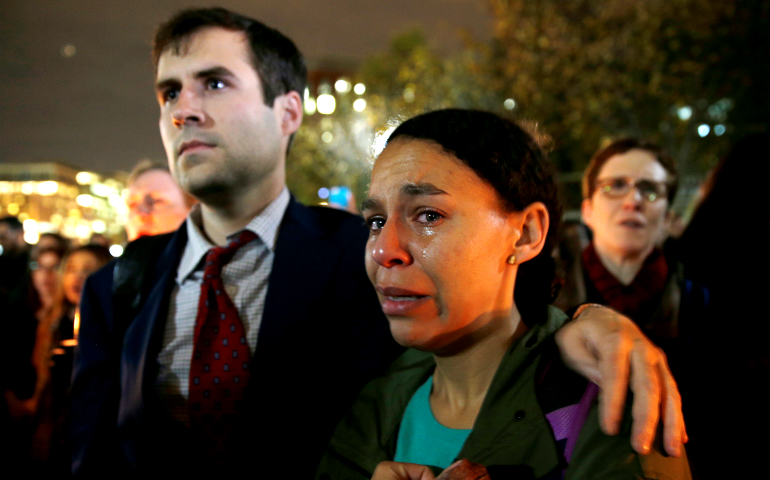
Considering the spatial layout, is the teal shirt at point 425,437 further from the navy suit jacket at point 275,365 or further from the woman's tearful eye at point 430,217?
the woman's tearful eye at point 430,217

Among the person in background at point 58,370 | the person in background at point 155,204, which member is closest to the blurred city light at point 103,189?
the person in background at point 58,370

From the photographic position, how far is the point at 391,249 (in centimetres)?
155

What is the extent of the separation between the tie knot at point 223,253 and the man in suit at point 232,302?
0.05 ft

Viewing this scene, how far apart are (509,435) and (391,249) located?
0.58 m

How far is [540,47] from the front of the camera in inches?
627

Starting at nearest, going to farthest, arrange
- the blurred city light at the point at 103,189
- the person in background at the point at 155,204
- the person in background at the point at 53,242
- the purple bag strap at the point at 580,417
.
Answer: the purple bag strap at the point at 580,417, the person in background at the point at 155,204, the person in background at the point at 53,242, the blurred city light at the point at 103,189

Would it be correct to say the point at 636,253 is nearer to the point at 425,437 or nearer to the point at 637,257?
the point at 637,257

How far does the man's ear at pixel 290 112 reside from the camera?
2451mm

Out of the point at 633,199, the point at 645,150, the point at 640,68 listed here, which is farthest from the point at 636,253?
the point at 640,68

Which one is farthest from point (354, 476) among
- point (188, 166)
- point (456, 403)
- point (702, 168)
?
point (702, 168)

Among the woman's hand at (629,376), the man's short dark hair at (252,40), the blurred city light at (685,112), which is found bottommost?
the woman's hand at (629,376)

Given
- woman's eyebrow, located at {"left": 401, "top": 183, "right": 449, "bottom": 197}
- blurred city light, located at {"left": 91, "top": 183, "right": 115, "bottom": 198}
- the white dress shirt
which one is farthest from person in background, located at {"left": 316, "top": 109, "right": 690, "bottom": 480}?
blurred city light, located at {"left": 91, "top": 183, "right": 115, "bottom": 198}

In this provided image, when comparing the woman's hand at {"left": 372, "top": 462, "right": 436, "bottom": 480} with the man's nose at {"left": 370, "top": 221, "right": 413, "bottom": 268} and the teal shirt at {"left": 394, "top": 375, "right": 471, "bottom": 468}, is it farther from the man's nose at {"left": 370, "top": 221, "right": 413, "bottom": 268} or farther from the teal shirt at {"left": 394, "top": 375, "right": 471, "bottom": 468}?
the man's nose at {"left": 370, "top": 221, "right": 413, "bottom": 268}

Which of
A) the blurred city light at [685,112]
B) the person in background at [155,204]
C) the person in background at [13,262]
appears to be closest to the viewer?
the person in background at [155,204]
